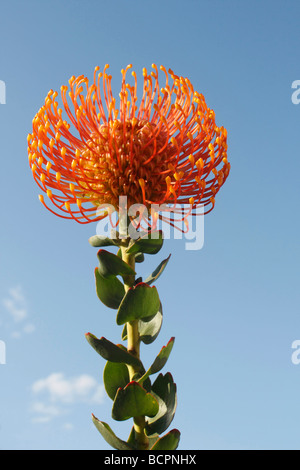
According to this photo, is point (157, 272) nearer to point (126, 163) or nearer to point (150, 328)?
point (150, 328)

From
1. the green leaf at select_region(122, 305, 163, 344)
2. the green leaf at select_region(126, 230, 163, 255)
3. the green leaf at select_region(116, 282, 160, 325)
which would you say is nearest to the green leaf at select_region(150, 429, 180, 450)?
the green leaf at select_region(122, 305, 163, 344)

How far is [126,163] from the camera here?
257 cm

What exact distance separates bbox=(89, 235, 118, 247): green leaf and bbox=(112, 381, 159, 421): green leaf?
2.78 ft

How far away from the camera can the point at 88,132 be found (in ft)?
9.06

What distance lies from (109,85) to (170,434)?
2.12 m

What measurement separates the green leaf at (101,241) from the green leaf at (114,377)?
0.71 metres

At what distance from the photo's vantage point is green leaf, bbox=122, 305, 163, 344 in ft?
8.37

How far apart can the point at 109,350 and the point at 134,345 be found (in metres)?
0.22

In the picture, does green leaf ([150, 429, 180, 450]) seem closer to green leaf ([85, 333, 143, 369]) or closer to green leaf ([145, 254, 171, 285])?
green leaf ([85, 333, 143, 369])

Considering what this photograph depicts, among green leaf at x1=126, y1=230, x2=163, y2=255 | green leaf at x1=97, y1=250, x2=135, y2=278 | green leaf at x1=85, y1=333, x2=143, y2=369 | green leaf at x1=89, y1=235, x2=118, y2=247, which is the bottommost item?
green leaf at x1=85, y1=333, x2=143, y2=369

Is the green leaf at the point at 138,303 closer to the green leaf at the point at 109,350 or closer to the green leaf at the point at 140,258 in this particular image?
the green leaf at the point at 109,350

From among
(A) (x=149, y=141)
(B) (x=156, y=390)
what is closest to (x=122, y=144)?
(A) (x=149, y=141)

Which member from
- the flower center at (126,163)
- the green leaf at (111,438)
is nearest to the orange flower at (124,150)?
the flower center at (126,163)
